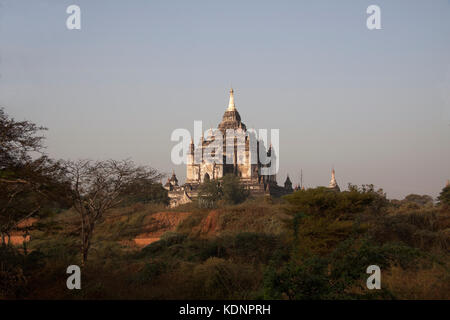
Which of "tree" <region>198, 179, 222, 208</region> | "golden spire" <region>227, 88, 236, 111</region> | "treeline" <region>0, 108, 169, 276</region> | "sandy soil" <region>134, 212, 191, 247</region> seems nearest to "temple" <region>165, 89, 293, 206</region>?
"golden spire" <region>227, 88, 236, 111</region>

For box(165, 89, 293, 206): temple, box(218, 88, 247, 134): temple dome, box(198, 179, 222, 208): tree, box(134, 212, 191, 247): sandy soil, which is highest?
box(218, 88, 247, 134): temple dome

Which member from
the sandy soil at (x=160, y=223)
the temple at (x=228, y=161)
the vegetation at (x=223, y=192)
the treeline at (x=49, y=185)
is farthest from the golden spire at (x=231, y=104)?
the treeline at (x=49, y=185)

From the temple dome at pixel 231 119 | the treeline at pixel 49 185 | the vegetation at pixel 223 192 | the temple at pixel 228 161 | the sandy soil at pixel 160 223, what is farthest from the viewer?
the temple dome at pixel 231 119

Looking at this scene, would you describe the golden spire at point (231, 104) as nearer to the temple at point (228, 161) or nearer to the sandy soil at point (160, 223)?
the temple at point (228, 161)

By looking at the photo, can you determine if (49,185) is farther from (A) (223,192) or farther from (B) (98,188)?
(A) (223,192)

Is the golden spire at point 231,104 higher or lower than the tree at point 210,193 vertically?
higher

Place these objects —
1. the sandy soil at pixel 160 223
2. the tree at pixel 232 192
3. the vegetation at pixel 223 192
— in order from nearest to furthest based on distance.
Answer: the sandy soil at pixel 160 223 → the vegetation at pixel 223 192 → the tree at pixel 232 192

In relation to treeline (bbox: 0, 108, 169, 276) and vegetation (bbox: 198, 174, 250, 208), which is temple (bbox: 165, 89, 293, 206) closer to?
vegetation (bbox: 198, 174, 250, 208)

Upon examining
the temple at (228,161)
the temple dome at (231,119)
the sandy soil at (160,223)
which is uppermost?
the temple dome at (231,119)

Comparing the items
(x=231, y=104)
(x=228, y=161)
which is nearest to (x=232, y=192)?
(x=228, y=161)

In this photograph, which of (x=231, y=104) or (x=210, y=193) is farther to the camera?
(x=231, y=104)

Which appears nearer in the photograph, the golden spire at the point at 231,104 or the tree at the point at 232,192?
the tree at the point at 232,192
